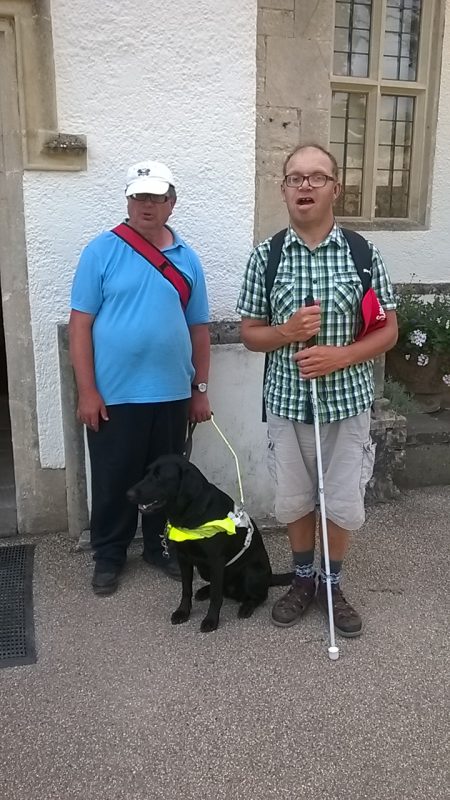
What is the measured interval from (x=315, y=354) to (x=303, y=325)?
13cm

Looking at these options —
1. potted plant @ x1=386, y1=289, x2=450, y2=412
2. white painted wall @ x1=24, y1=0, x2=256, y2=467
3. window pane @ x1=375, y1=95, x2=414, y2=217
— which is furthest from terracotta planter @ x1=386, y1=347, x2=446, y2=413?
white painted wall @ x1=24, y1=0, x2=256, y2=467

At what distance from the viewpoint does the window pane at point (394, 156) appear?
5926 millimetres

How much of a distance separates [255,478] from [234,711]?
171 cm

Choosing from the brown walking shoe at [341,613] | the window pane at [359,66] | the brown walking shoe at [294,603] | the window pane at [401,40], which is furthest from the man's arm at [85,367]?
the window pane at [401,40]

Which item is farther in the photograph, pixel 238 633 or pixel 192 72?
pixel 192 72

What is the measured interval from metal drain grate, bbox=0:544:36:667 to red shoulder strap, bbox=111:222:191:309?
5.47 ft

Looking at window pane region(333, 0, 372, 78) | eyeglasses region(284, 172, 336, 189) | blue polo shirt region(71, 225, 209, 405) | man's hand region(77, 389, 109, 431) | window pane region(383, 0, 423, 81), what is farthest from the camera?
window pane region(383, 0, 423, 81)

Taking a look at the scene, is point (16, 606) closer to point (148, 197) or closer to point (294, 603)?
A: point (294, 603)

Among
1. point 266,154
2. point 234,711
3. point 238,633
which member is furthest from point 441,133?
point 234,711

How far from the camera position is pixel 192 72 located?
3.59 meters

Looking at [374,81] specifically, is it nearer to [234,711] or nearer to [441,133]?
[441,133]

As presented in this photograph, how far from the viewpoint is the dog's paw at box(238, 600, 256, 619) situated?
3.18 m

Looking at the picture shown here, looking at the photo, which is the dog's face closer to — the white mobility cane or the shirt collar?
the white mobility cane

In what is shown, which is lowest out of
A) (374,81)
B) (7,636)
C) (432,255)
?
(7,636)
